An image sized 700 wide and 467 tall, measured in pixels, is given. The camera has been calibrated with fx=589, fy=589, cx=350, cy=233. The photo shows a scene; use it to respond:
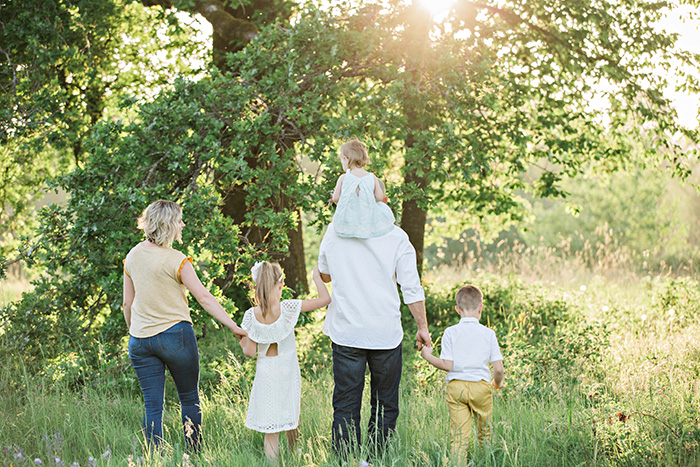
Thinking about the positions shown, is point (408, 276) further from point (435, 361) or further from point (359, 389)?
point (359, 389)

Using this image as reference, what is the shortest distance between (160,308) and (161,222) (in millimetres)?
583

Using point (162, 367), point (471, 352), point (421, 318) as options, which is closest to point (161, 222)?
point (162, 367)

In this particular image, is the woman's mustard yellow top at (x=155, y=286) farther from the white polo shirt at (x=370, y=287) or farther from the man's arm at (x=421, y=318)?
the man's arm at (x=421, y=318)

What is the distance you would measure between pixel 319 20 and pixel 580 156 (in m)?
5.91

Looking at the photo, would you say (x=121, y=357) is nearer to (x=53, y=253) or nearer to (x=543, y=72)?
(x=53, y=253)

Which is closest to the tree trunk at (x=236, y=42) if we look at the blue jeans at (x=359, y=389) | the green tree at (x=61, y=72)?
the green tree at (x=61, y=72)

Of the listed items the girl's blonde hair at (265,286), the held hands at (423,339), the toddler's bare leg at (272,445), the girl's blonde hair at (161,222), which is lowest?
the toddler's bare leg at (272,445)

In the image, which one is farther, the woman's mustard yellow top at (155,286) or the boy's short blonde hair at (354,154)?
the woman's mustard yellow top at (155,286)

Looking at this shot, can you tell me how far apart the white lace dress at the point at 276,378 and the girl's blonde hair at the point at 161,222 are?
30.4 inches

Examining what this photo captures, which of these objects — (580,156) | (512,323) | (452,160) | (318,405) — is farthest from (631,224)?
(318,405)

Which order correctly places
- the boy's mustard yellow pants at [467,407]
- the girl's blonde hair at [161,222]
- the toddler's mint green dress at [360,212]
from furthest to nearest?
the girl's blonde hair at [161,222], the boy's mustard yellow pants at [467,407], the toddler's mint green dress at [360,212]

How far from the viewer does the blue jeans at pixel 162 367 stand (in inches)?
158

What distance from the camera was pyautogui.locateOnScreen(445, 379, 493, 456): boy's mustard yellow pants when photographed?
3811 millimetres

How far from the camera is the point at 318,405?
5008 mm
